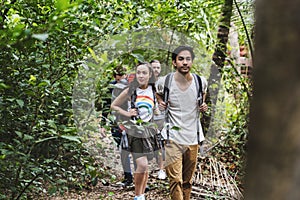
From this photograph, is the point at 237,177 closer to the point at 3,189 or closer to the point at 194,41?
the point at 194,41

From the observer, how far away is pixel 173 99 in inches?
182

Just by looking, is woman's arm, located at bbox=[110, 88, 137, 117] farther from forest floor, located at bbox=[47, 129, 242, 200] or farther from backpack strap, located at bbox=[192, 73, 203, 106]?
backpack strap, located at bbox=[192, 73, 203, 106]

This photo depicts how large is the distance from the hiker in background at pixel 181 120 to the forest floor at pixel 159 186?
0.92 metres

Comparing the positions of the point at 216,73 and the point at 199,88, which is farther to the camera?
the point at 216,73

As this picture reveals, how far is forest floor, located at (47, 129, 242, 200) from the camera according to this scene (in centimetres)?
566

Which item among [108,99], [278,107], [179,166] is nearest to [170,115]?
[179,166]

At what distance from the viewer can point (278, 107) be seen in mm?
460

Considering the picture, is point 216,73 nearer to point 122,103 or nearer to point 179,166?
Answer: point 122,103

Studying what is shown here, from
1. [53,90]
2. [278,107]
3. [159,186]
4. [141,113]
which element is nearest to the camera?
[278,107]

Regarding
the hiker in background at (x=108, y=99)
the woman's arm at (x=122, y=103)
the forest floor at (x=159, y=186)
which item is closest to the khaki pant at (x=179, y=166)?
the woman's arm at (x=122, y=103)

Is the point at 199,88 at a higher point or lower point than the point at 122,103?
higher

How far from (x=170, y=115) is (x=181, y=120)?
0.13 metres

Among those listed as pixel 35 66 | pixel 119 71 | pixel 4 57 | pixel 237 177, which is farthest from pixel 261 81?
pixel 237 177

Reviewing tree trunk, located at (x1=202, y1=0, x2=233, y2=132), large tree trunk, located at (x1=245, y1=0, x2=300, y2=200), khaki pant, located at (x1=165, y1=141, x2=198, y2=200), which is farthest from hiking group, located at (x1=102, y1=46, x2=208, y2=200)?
large tree trunk, located at (x1=245, y1=0, x2=300, y2=200)
